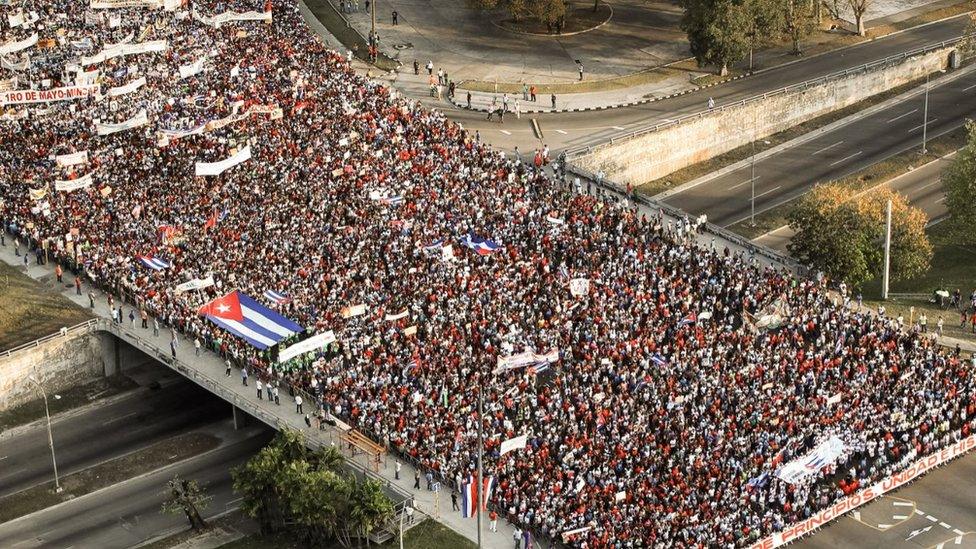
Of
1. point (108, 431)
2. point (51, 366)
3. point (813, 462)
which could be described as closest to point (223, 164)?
point (51, 366)

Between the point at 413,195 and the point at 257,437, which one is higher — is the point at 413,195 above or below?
above

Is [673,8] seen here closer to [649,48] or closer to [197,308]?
[649,48]

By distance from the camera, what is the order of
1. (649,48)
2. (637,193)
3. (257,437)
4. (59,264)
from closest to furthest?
(257,437) < (59,264) < (637,193) < (649,48)

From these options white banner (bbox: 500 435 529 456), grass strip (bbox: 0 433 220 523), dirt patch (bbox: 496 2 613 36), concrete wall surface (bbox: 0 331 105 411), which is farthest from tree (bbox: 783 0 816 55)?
grass strip (bbox: 0 433 220 523)

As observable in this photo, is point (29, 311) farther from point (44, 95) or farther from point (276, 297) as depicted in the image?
point (44, 95)

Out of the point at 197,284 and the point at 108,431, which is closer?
the point at 108,431

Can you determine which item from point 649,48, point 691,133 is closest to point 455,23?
point 649,48
